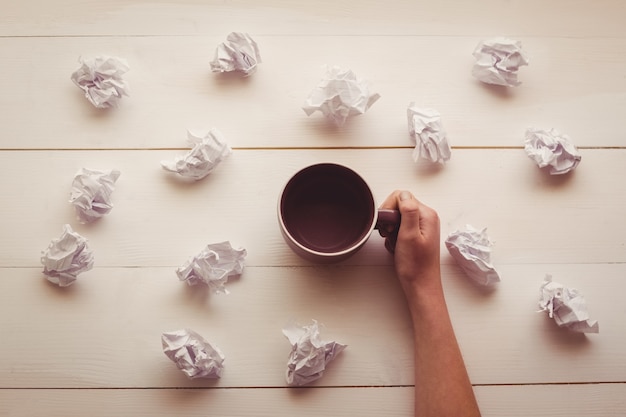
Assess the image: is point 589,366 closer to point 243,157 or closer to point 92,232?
point 243,157

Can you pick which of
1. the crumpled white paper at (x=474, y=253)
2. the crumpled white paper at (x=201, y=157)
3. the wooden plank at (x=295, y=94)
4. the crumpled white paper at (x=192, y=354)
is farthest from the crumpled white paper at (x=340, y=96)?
the crumpled white paper at (x=192, y=354)

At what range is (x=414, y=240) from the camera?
29.8 inches

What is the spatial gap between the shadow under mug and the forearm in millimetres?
126

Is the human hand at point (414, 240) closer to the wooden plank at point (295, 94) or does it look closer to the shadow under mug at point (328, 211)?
the shadow under mug at point (328, 211)

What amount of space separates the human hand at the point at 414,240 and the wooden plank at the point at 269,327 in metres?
0.05

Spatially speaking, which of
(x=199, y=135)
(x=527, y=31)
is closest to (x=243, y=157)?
(x=199, y=135)

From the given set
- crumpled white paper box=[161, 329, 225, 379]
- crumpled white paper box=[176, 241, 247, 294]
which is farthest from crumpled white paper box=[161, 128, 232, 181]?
crumpled white paper box=[161, 329, 225, 379]

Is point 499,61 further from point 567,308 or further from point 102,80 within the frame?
point 102,80

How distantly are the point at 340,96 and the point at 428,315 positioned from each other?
1.22 ft

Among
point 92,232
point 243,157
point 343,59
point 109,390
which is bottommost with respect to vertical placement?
point 109,390

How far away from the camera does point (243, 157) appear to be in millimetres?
851

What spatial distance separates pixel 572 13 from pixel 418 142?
0.39 m

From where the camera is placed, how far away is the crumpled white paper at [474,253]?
80cm

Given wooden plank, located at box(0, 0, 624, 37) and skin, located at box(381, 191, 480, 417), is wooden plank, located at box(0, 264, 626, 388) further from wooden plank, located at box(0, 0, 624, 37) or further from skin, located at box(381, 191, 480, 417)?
wooden plank, located at box(0, 0, 624, 37)
